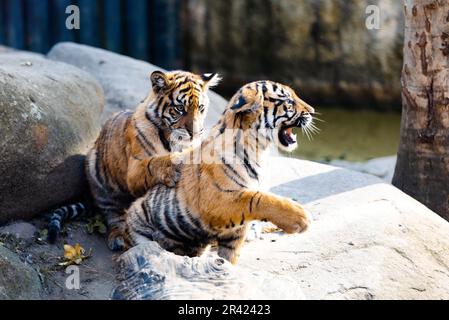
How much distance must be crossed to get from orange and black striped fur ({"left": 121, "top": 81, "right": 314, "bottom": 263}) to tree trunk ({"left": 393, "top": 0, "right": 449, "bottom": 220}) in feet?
5.59

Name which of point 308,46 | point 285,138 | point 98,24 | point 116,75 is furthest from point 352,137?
point 285,138

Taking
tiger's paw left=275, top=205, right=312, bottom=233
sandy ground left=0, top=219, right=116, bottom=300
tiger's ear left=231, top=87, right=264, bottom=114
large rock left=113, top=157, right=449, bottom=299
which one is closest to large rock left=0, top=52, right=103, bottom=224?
sandy ground left=0, top=219, right=116, bottom=300

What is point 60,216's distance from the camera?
5.93 m

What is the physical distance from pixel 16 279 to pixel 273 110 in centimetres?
189

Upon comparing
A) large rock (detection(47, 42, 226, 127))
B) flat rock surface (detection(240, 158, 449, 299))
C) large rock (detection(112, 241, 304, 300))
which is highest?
large rock (detection(47, 42, 226, 127))

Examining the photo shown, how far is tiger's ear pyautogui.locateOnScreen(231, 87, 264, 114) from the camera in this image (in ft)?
16.6

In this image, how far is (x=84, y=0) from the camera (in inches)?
430

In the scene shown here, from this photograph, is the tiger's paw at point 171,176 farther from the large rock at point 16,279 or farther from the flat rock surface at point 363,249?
the large rock at point 16,279

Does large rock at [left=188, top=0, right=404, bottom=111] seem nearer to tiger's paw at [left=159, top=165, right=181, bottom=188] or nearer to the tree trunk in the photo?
the tree trunk

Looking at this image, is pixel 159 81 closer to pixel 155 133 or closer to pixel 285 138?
pixel 155 133

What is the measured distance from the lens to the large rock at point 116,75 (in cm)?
774

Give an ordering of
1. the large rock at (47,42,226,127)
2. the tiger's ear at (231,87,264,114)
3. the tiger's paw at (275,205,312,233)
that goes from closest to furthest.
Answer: the tiger's paw at (275,205,312,233) < the tiger's ear at (231,87,264,114) < the large rock at (47,42,226,127)

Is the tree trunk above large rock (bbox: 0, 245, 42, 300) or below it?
above

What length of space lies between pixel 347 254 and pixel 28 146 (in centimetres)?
237
